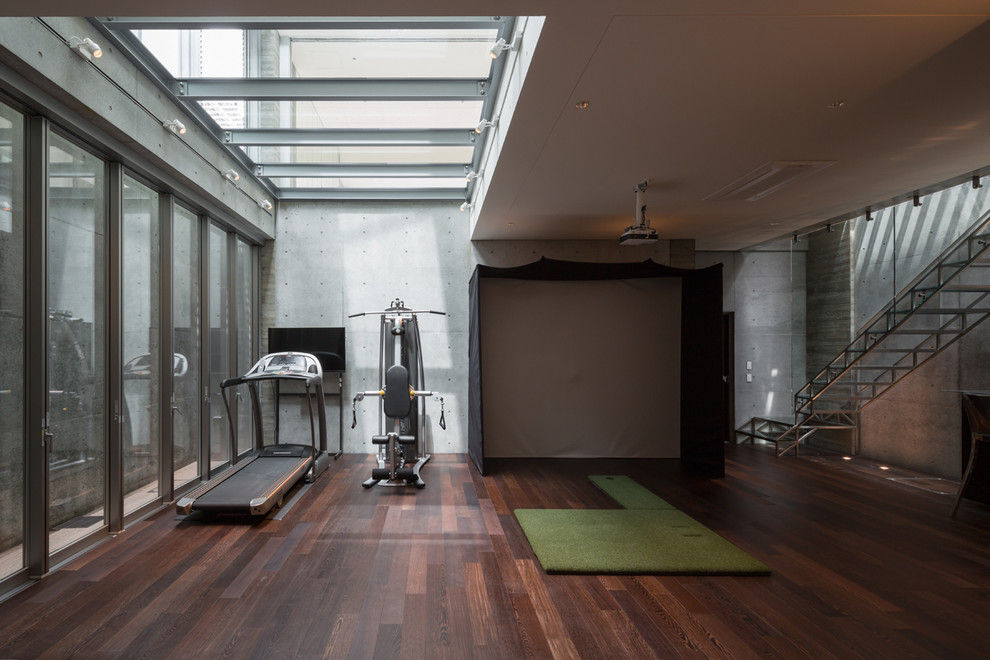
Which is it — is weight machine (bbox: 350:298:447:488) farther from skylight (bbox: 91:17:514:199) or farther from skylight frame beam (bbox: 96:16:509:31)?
skylight frame beam (bbox: 96:16:509:31)

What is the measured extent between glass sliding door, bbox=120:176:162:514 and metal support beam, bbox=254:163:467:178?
1.82 metres

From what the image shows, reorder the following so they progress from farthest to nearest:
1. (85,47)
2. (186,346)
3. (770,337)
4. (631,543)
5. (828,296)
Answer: (770,337) < (828,296) < (186,346) < (631,543) < (85,47)

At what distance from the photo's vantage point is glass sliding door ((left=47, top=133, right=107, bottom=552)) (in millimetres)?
3572

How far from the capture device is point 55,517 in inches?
141

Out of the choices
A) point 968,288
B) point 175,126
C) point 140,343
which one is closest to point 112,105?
point 175,126

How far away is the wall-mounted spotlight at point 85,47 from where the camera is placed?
10.7ft

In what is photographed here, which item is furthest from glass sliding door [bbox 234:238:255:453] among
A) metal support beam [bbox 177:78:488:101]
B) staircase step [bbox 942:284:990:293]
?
staircase step [bbox 942:284:990:293]

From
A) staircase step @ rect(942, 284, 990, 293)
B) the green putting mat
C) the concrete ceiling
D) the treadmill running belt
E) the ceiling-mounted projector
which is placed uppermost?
the concrete ceiling

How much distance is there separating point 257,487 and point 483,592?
8.69 feet

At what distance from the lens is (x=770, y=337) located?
26.5 ft

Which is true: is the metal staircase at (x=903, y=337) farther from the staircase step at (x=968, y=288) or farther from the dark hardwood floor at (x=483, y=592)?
the dark hardwood floor at (x=483, y=592)

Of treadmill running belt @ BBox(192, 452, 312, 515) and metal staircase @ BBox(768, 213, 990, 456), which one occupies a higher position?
metal staircase @ BBox(768, 213, 990, 456)

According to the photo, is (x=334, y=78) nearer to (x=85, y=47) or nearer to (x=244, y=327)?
(x=85, y=47)

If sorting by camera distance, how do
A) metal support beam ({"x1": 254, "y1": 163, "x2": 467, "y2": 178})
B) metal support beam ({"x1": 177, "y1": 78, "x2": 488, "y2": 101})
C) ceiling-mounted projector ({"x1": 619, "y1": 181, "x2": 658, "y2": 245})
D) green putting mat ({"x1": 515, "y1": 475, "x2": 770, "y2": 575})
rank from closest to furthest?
1. green putting mat ({"x1": 515, "y1": 475, "x2": 770, "y2": 575})
2. metal support beam ({"x1": 177, "y1": 78, "x2": 488, "y2": 101})
3. ceiling-mounted projector ({"x1": 619, "y1": 181, "x2": 658, "y2": 245})
4. metal support beam ({"x1": 254, "y1": 163, "x2": 467, "y2": 178})
